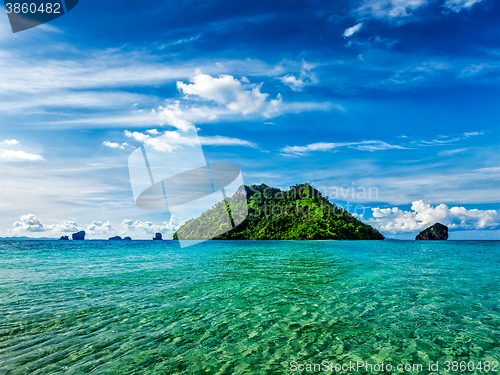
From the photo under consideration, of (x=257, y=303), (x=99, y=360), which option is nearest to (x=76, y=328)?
(x=99, y=360)

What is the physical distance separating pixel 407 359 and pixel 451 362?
1.22 meters

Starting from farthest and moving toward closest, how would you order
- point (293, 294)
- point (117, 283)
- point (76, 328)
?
point (117, 283), point (293, 294), point (76, 328)

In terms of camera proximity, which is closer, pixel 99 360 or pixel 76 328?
pixel 99 360

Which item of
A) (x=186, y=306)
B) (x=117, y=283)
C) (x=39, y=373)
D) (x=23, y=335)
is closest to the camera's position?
(x=39, y=373)

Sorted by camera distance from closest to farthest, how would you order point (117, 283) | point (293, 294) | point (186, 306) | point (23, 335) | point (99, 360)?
point (99, 360), point (23, 335), point (186, 306), point (293, 294), point (117, 283)

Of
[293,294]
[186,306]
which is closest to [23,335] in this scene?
[186,306]

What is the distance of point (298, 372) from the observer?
6605 millimetres

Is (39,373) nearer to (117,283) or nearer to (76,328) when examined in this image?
(76,328)

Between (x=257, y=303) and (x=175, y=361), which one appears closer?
(x=175, y=361)

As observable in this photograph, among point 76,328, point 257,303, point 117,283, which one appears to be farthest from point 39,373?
point 117,283

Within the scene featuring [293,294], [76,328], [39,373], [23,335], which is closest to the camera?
[39,373]

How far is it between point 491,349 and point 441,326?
72.1 inches

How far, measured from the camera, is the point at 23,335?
8.64 m

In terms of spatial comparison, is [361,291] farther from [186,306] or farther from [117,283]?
[117,283]
